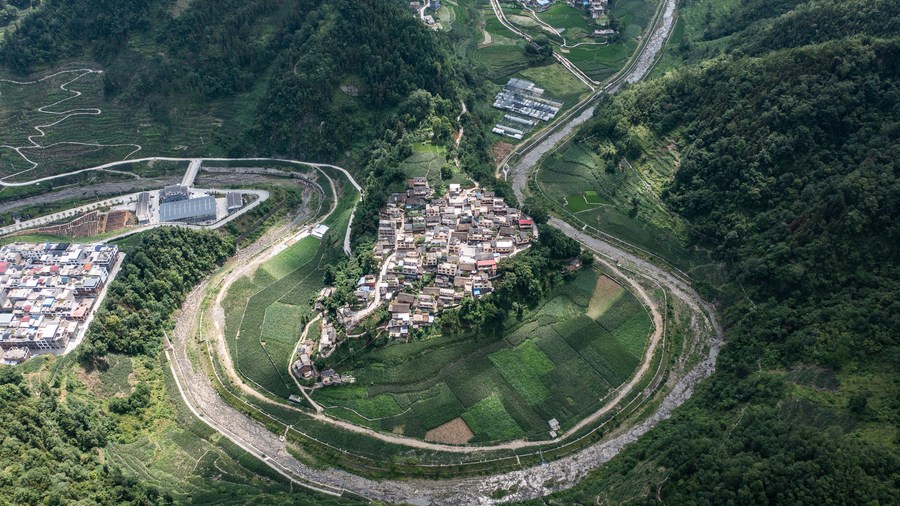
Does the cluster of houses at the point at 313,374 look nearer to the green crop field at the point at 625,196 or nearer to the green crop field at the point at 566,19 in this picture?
the green crop field at the point at 625,196

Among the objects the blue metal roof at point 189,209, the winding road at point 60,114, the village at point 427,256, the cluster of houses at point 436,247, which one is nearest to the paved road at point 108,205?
the blue metal roof at point 189,209

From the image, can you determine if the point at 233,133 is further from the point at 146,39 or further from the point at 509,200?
the point at 509,200

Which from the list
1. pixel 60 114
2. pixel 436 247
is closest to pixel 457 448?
pixel 436 247

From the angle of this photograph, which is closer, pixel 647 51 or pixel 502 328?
pixel 502 328

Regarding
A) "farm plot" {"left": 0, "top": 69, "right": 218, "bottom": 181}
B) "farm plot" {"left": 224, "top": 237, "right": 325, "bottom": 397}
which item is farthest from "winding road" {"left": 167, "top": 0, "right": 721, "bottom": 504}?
"farm plot" {"left": 0, "top": 69, "right": 218, "bottom": 181}

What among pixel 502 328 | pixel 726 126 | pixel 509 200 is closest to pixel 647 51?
pixel 726 126

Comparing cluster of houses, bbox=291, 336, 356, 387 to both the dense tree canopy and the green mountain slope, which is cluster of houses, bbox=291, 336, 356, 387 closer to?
the dense tree canopy
